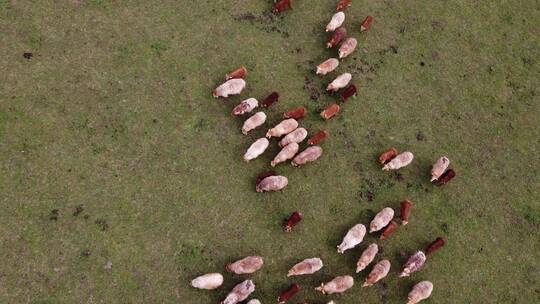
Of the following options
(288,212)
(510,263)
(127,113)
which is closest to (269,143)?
(288,212)

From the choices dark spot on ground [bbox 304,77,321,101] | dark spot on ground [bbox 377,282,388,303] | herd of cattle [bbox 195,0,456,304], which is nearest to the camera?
herd of cattle [bbox 195,0,456,304]

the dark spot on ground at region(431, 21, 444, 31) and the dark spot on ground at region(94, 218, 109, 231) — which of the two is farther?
the dark spot on ground at region(431, 21, 444, 31)

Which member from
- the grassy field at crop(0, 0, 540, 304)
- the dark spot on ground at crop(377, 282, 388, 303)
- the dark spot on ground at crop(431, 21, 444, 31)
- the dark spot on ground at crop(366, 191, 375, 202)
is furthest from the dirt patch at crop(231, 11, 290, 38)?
the dark spot on ground at crop(377, 282, 388, 303)

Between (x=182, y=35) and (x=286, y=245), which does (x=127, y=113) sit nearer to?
(x=182, y=35)

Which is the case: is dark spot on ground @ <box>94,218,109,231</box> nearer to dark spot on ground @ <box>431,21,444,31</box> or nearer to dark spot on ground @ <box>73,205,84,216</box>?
dark spot on ground @ <box>73,205,84,216</box>

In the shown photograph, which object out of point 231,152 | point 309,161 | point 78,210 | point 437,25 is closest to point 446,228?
point 309,161

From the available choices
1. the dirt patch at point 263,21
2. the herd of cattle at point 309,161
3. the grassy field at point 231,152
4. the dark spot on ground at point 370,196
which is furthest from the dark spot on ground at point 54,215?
the dark spot on ground at point 370,196
